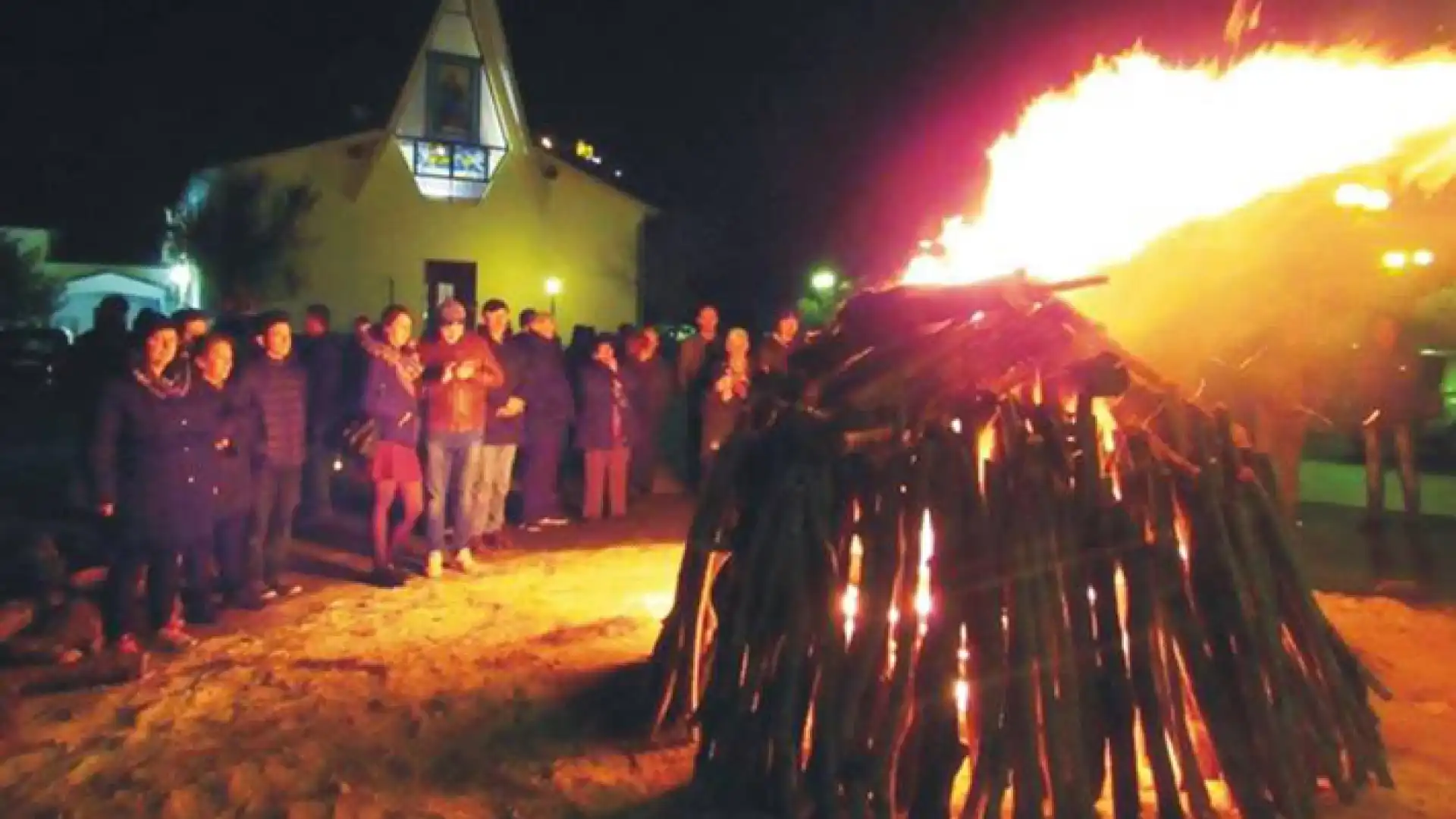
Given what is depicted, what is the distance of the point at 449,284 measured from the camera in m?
25.4

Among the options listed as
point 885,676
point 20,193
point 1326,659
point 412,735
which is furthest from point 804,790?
point 20,193

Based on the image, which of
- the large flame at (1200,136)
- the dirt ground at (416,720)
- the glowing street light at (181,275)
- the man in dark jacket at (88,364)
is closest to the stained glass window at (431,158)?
the glowing street light at (181,275)

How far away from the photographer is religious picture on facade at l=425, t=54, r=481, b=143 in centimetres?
2439

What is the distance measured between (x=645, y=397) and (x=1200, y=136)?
6.93m

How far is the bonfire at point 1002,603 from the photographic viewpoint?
477cm

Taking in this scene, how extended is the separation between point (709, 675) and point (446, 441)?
4312mm

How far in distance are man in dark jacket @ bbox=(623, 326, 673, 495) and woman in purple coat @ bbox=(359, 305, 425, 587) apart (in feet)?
12.0

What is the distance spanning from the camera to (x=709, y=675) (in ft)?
17.7

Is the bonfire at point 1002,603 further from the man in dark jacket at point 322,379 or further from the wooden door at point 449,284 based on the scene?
the wooden door at point 449,284

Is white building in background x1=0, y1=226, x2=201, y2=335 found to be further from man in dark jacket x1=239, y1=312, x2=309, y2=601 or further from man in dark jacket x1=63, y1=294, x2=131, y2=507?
man in dark jacket x1=239, y1=312, x2=309, y2=601

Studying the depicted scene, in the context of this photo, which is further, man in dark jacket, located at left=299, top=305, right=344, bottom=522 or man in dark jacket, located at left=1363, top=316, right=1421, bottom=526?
man in dark jacket, located at left=1363, top=316, right=1421, bottom=526

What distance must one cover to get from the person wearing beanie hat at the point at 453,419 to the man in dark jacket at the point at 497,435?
305 millimetres

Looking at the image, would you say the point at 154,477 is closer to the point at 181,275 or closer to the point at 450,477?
the point at 450,477

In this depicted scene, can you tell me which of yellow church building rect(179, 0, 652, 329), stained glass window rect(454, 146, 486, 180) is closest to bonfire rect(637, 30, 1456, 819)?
yellow church building rect(179, 0, 652, 329)
